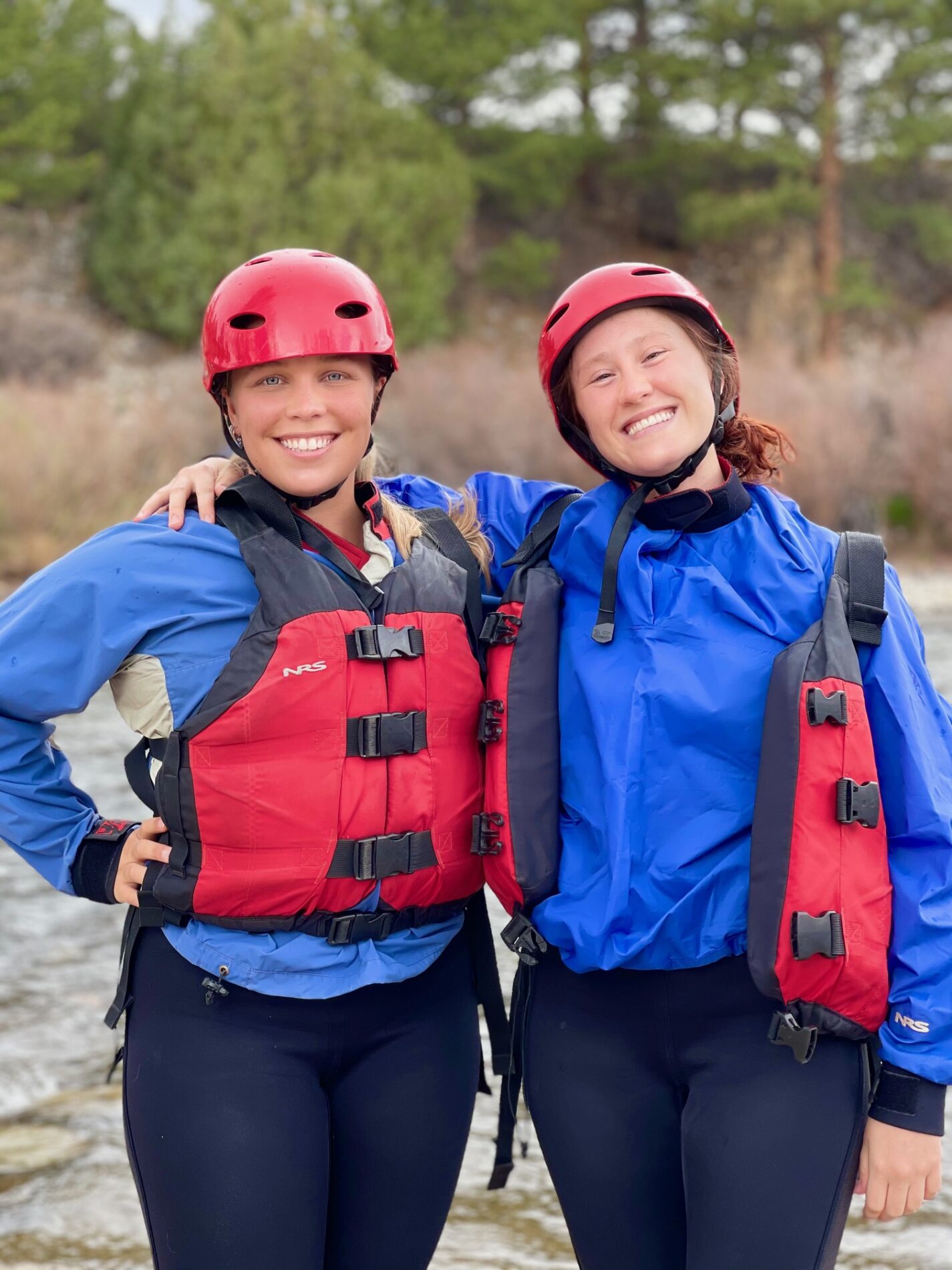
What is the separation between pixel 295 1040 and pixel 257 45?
30.4 m

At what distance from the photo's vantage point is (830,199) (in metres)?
29.2

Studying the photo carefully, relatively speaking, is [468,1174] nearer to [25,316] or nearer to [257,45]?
[25,316]

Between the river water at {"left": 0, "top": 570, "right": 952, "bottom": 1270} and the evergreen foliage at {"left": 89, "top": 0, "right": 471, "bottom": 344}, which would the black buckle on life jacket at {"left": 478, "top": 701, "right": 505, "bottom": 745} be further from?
the evergreen foliage at {"left": 89, "top": 0, "right": 471, "bottom": 344}

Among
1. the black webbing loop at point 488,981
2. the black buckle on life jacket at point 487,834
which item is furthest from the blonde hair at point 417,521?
the black webbing loop at point 488,981

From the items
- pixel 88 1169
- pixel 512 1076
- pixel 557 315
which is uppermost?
pixel 557 315

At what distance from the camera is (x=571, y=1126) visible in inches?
84.5

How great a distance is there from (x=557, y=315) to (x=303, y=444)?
51 centimetres

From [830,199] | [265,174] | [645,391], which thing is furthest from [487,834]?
[830,199]

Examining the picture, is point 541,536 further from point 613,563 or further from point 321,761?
point 321,761

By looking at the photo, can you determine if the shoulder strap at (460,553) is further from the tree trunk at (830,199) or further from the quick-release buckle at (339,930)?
the tree trunk at (830,199)

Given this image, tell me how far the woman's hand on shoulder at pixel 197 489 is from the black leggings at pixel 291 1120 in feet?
2.41

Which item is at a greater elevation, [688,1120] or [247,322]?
[247,322]

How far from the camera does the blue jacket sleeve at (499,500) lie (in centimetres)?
263

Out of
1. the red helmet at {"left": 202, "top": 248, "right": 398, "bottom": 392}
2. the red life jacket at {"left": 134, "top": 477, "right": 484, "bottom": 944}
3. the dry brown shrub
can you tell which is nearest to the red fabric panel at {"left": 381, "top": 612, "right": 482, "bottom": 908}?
the red life jacket at {"left": 134, "top": 477, "right": 484, "bottom": 944}
